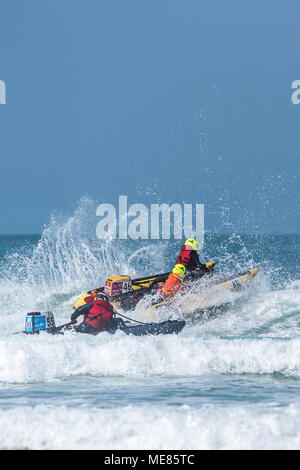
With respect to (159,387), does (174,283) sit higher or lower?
higher

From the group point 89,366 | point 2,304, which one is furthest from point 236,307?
point 2,304

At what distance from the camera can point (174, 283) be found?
12094 millimetres

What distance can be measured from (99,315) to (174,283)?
332cm

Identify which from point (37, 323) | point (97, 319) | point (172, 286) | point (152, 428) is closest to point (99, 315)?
point (97, 319)

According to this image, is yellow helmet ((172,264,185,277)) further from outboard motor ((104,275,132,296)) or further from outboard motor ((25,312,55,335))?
outboard motor ((25,312,55,335))

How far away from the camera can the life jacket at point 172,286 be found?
12047 mm

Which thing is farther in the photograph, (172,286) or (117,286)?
(117,286)

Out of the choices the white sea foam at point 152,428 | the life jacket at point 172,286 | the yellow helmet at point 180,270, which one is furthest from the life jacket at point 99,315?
the white sea foam at point 152,428

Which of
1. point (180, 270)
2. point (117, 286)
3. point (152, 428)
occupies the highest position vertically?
point (180, 270)

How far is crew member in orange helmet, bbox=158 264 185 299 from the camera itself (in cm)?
1205

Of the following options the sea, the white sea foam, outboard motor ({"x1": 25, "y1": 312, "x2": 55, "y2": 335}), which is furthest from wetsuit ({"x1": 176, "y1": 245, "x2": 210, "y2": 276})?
the white sea foam

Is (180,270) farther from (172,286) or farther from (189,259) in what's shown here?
(189,259)

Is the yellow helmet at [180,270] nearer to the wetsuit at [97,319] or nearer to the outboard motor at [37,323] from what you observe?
the wetsuit at [97,319]

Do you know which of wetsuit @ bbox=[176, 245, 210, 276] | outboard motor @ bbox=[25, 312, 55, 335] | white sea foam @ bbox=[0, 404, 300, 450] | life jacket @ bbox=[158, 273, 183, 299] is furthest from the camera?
wetsuit @ bbox=[176, 245, 210, 276]
